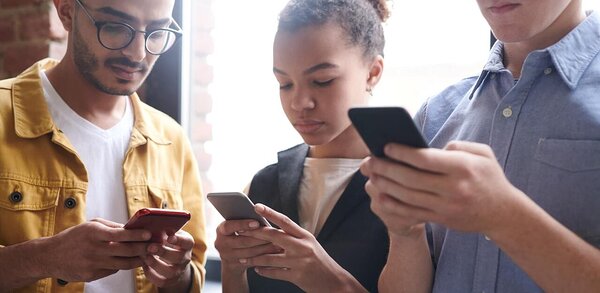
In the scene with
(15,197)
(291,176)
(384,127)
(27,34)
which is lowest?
(15,197)

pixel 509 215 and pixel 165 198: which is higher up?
pixel 509 215

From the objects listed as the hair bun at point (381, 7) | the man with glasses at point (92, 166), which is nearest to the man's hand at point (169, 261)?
the man with glasses at point (92, 166)

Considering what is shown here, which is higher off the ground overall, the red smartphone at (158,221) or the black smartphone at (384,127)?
the black smartphone at (384,127)

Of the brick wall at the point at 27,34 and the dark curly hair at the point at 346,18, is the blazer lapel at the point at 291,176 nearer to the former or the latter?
the dark curly hair at the point at 346,18

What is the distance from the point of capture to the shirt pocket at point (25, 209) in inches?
53.0

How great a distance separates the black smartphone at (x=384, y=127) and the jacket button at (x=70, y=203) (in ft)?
2.87

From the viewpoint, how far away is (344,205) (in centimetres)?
124

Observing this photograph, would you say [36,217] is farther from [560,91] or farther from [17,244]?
[560,91]

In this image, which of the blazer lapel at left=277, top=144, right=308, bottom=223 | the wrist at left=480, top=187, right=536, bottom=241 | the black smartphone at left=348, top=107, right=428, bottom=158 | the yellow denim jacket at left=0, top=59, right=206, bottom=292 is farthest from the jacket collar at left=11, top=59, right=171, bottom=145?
the wrist at left=480, top=187, right=536, bottom=241

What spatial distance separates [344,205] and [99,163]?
628 millimetres

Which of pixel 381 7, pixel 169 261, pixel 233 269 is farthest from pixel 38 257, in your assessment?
pixel 381 7

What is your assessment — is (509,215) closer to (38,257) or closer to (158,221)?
(158,221)

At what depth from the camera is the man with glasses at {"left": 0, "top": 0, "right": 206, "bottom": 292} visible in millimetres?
1269

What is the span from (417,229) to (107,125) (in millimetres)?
900
